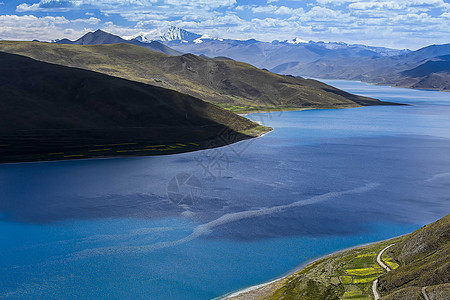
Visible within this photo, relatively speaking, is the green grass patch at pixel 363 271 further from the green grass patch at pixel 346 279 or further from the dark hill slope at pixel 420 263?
the dark hill slope at pixel 420 263

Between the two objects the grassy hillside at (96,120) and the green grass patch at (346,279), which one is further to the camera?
the grassy hillside at (96,120)

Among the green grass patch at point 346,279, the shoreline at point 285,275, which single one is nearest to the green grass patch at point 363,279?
the green grass patch at point 346,279

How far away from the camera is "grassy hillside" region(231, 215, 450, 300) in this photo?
4169 cm

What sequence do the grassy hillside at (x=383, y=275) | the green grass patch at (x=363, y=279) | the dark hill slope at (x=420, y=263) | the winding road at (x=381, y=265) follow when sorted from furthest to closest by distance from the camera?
the green grass patch at (x=363, y=279)
the winding road at (x=381, y=265)
the grassy hillside at (x=383, y=275)
the dark hill slope at (x=420, y=263)

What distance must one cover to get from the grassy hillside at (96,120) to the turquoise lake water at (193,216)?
12.5 meters

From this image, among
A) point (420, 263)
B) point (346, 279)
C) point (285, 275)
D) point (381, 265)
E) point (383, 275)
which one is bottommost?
point (285, 275)

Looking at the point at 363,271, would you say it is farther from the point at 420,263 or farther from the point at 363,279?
the point at 420,263

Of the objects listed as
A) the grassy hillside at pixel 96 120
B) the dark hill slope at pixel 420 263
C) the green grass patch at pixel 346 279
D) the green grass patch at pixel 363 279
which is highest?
the grassy hillside at pixel 96 120

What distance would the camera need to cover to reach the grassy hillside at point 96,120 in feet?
446

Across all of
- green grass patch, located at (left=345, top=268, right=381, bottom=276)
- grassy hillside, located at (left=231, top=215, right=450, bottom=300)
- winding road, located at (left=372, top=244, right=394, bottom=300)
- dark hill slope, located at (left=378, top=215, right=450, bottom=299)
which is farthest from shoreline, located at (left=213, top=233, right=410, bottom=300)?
dark hill slope, located at (left=378, top=215, right=450, bottom=299)

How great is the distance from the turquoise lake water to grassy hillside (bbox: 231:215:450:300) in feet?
16.7

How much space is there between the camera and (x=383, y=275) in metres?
48.3

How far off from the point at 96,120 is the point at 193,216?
99595 millimetres

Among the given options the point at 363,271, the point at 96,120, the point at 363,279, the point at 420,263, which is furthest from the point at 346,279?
the point at 96,120
